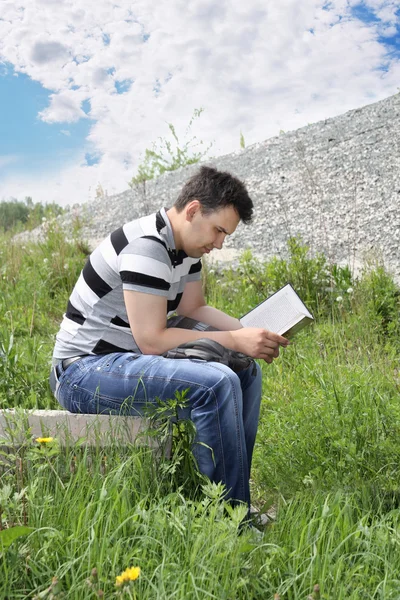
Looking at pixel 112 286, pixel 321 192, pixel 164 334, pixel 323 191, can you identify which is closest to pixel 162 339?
pixel 164 334

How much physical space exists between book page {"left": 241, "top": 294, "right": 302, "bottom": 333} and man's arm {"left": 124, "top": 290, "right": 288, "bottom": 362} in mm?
104

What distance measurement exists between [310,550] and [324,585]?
20 cm

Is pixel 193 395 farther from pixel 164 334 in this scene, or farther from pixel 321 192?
pixel 321 192

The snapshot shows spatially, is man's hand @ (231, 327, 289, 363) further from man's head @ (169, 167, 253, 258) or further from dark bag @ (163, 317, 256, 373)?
man's head @ (169, 167, 253, 258)

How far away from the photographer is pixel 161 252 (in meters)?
2.48

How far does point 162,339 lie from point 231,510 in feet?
2.44

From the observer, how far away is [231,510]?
192 cm

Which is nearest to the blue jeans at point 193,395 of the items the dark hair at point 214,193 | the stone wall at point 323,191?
the dark hair at point 214,193

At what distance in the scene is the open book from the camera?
2611 millimetres

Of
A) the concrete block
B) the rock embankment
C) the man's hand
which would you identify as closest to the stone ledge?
the concrete block

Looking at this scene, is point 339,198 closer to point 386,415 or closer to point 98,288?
point 386,415

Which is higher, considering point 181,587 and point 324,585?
point 181,587

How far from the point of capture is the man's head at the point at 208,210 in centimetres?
254

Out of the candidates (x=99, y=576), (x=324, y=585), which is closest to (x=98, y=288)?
(x=99, y=576)
